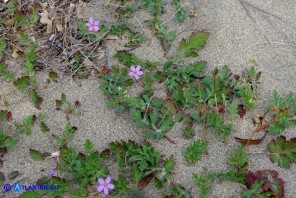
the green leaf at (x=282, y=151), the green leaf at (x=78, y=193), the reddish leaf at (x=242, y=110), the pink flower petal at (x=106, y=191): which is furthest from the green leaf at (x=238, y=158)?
the green leaf at (x=78, y=193)

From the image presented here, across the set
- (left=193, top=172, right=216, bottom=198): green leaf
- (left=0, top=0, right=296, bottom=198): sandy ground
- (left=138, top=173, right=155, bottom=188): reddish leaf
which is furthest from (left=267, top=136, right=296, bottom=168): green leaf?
(left=138, top=173, right=155, bottom=188): reddish leaf

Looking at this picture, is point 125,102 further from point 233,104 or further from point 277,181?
point 277,181

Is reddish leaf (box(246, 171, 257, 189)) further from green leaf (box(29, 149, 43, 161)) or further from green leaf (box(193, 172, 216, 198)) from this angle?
green leaf (box(29, 149, 43, 161))

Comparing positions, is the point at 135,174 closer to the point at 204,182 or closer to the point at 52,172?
the point at 204,182

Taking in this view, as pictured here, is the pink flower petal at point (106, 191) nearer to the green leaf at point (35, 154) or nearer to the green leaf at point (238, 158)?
the green leaf at point (35, 154)

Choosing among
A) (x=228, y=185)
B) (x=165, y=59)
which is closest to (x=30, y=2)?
(x=165, y=59)

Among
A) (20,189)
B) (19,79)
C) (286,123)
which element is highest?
(286,123)
